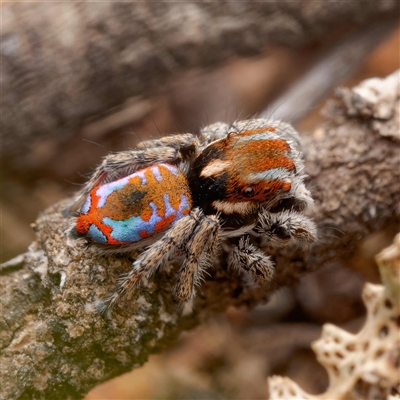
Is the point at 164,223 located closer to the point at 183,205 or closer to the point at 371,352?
the point at 183,205

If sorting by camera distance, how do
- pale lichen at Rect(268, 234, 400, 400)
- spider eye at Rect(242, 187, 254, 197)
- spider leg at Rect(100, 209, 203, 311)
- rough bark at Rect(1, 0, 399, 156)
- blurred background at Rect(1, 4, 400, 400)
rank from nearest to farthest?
pale lichen at Rect(268, 234, 400, 400), spider leg at Rect(100, 209, 203, 311), spider eye at Rect(242, 187, 254, 197), blurred background at Rect(1, 4, 400, 400), rough bark at Rect(1, 0, 399, 156)

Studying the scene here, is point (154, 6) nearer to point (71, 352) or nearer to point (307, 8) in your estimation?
point (307, 8)

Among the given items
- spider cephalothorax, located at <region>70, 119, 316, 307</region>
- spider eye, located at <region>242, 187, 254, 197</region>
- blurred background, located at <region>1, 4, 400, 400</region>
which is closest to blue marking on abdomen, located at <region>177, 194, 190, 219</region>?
spider cephalothorax, located at <region>70, 119, 316, 307</region>

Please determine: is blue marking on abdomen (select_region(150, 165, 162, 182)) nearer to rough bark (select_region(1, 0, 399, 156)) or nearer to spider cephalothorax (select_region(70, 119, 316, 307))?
spider cephalothorax (select_region(70, 119, 316, 307))

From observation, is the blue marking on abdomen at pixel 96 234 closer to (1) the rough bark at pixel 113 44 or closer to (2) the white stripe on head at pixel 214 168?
(2) the white stripe on head at pixel 214 168

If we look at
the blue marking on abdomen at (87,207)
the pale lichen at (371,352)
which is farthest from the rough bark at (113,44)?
the pale lichen at (371,352)

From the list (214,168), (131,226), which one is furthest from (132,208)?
(214,168)
